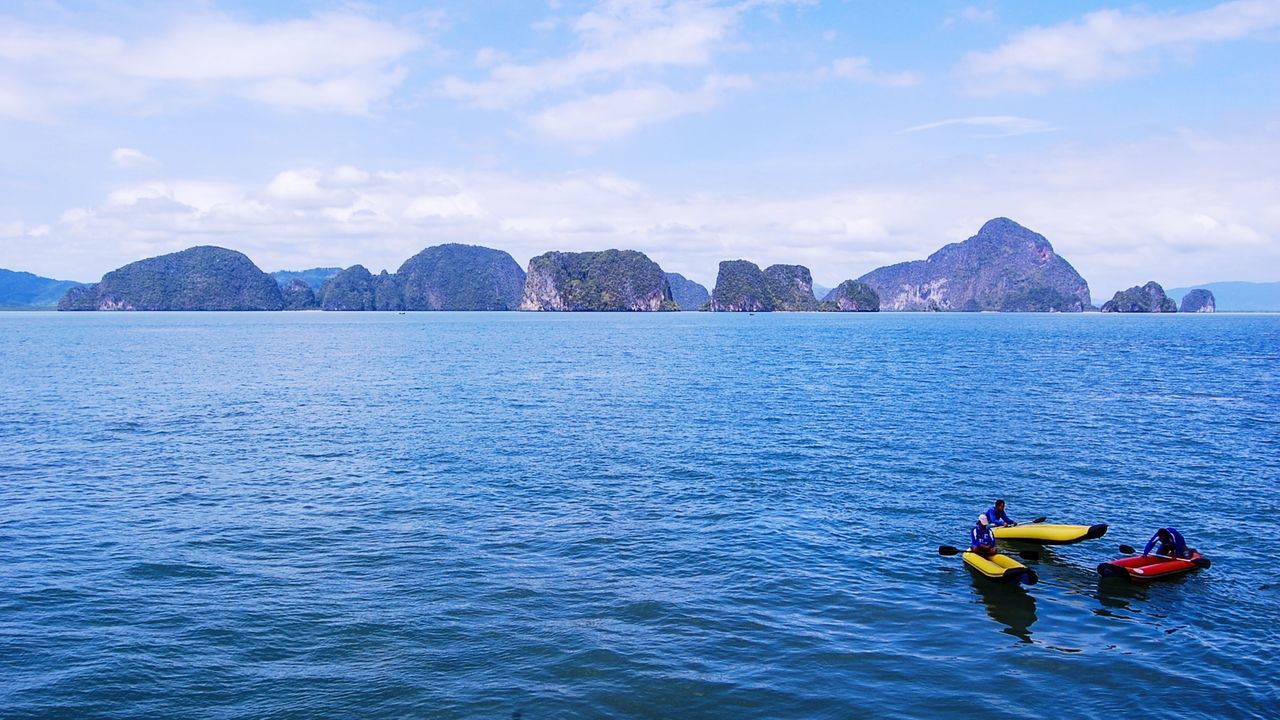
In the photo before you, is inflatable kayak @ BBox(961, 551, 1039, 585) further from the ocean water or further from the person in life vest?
the person in life vest

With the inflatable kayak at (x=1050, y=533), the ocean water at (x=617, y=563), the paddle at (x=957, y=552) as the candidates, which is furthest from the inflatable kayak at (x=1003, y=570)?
the inflatable kayak at (x=1050, y=533)

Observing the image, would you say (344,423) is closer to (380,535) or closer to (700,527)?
(380,535)

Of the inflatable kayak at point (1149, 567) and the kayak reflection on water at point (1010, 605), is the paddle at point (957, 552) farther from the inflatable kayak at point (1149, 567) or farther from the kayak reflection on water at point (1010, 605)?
the inflatable kayak at point (1149, 567)

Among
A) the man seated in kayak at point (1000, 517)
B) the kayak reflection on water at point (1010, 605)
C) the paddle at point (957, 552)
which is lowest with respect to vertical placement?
the kayak reflection on water at point (1010, 605)

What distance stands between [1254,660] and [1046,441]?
96.6 ft

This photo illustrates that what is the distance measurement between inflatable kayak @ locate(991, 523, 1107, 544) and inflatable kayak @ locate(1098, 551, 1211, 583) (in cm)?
173

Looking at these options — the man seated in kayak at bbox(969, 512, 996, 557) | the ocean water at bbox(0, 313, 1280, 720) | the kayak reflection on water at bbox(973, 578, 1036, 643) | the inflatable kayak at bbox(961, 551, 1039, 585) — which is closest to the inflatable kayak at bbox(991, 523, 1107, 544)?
the ocean water at bbox(0, 313, 1280, 720)

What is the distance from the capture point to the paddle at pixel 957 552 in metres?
27.1

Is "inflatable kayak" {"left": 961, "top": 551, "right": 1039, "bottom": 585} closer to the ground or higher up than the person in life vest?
closer to the ground

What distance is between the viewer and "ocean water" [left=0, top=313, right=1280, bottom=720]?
18703 millimetres

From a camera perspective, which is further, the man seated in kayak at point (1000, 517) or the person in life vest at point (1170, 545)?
the man seated in kayak at point (1000, 517)

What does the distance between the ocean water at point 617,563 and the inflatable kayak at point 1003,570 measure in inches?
25.2

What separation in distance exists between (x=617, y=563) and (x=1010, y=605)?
11.9m

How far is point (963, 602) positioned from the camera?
24031 mm
